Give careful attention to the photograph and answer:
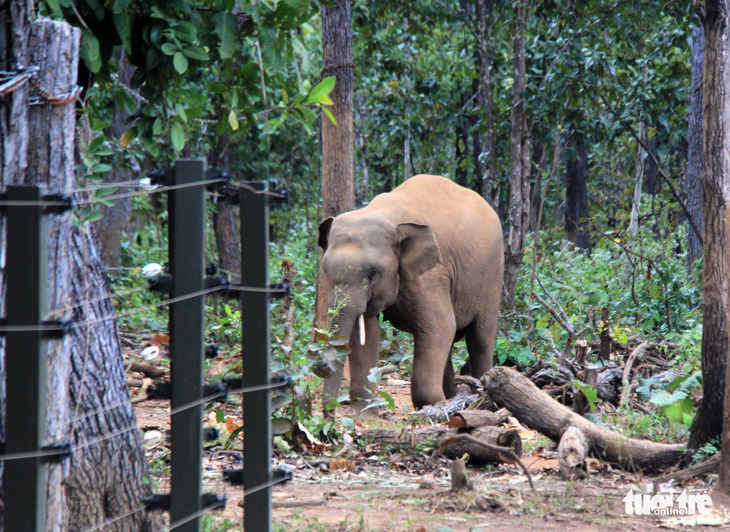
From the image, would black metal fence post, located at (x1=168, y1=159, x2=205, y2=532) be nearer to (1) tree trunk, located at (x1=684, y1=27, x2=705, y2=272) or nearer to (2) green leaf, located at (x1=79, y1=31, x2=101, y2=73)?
(2) green leaf, located at (x1=79, y1=31, x2=101, y2=73)

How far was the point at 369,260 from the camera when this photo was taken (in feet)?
23.4

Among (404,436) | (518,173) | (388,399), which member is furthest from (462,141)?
(404,436)

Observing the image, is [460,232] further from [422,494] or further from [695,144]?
[695,144]

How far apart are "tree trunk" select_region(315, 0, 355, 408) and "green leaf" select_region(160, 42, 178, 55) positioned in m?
4.69

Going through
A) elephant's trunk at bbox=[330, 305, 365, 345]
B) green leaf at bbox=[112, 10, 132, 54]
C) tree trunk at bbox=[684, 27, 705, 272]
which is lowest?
elephant's trunk at bbox=[330, 305, 365, 345]

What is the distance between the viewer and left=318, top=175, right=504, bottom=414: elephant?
279 inches

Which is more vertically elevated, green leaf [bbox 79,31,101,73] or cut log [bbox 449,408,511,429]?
green leaf [bbox 79,31,101,73]

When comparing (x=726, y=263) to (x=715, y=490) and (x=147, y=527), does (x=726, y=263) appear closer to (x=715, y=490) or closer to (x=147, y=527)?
(x=715, y=490)

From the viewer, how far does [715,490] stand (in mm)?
4020

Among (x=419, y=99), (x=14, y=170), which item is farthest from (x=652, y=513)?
(x=419, y=99)

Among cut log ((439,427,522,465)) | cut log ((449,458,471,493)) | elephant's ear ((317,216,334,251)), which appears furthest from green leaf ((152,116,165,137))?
elephant's ear ((317,216,334,251))

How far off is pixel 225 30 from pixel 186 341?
Result: 2.08 m

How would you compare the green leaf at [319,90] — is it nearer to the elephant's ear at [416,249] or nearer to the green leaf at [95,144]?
the green leaf at [95,144]

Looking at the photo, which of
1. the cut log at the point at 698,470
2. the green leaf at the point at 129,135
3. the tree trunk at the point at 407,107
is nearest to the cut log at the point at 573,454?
the cut log at the point at 698,470
